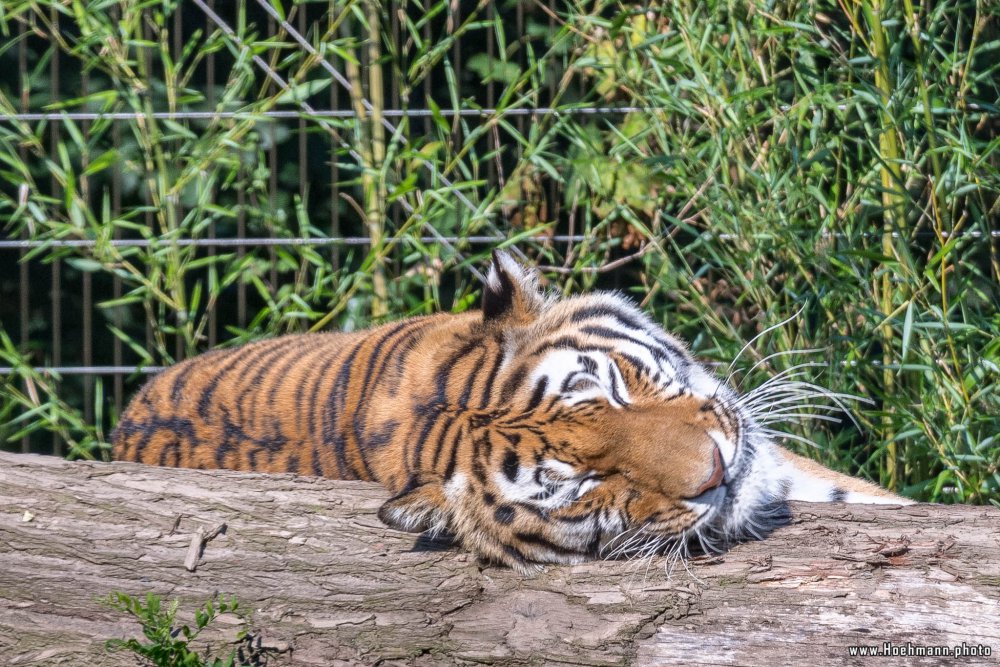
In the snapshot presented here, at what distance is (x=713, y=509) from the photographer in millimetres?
1954

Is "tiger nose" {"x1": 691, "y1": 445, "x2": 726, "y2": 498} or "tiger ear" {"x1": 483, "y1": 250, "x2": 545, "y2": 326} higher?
"tiger ear" {"x1": 483, "y1": 250, "x2": 545, "y2": 326}

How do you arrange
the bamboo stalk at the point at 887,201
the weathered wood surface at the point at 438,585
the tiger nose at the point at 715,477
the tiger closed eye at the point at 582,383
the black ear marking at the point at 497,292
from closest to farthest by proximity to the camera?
the weathered wood surface at the point at 438,585, the tiger nose at the point at 715,477, the tiger closed eye at the point at 582,383, the black ear marking at the point at 497,292, the bamboo stalk at the point at 887,201

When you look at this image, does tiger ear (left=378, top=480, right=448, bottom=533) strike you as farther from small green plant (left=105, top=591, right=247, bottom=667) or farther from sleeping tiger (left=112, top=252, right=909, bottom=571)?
small green plant (left=105, top=591, right=247, bottom=667)

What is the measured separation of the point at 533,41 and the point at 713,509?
3152mm

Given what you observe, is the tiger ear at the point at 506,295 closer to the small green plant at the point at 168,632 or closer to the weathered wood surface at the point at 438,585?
the weathered wood surface at the point at 438,585

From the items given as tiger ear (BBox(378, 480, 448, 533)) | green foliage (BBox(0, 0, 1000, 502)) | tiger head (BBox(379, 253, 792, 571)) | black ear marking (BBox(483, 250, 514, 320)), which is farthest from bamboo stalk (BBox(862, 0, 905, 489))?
tiger ear (BBox(378, 480, 448, 533))

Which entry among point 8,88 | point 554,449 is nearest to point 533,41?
point 8,88

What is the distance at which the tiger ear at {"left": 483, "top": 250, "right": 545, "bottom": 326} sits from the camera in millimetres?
2383

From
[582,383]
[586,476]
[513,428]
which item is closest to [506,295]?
[582,383]

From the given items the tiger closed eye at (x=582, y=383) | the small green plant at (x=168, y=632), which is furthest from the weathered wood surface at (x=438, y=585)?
the tiger closed eye at (x=582, y=383)

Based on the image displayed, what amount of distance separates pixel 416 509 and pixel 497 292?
0.63 metres

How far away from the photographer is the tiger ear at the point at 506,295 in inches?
93.8

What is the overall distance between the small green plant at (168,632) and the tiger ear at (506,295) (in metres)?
0.87

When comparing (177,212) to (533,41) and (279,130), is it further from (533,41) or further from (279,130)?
(533,41)
